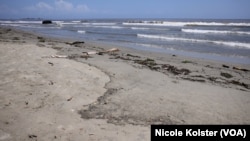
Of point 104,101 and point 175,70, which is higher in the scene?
point 175,70

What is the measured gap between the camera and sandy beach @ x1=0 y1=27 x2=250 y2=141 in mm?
3889

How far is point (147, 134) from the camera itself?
3.83 m

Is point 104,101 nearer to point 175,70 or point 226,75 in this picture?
point 175,70

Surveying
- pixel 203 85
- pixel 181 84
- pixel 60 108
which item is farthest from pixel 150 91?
pixel 60 108

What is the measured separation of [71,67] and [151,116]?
414 centimetres

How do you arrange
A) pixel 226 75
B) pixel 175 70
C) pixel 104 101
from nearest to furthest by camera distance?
pixel 104 101 → pixel 226 75 → pixel 175 70

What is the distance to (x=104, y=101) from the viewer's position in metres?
5.15

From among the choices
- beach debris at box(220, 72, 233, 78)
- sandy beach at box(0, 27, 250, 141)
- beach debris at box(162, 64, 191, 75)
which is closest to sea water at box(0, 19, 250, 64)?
beach debris at box(220, 72, 233, 78)

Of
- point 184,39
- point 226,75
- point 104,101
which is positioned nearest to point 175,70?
point 226,75

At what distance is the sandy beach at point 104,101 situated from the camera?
3889 mm

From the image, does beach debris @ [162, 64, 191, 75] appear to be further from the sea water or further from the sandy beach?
the sea water

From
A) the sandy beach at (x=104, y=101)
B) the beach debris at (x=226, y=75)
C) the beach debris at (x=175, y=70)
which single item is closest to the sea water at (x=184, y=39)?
the beach debris at (x=226, y=75)

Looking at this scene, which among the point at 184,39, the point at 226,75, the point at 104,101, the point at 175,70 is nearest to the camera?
the point at 104,101

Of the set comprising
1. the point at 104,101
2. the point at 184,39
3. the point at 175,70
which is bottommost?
the point at 104,101
